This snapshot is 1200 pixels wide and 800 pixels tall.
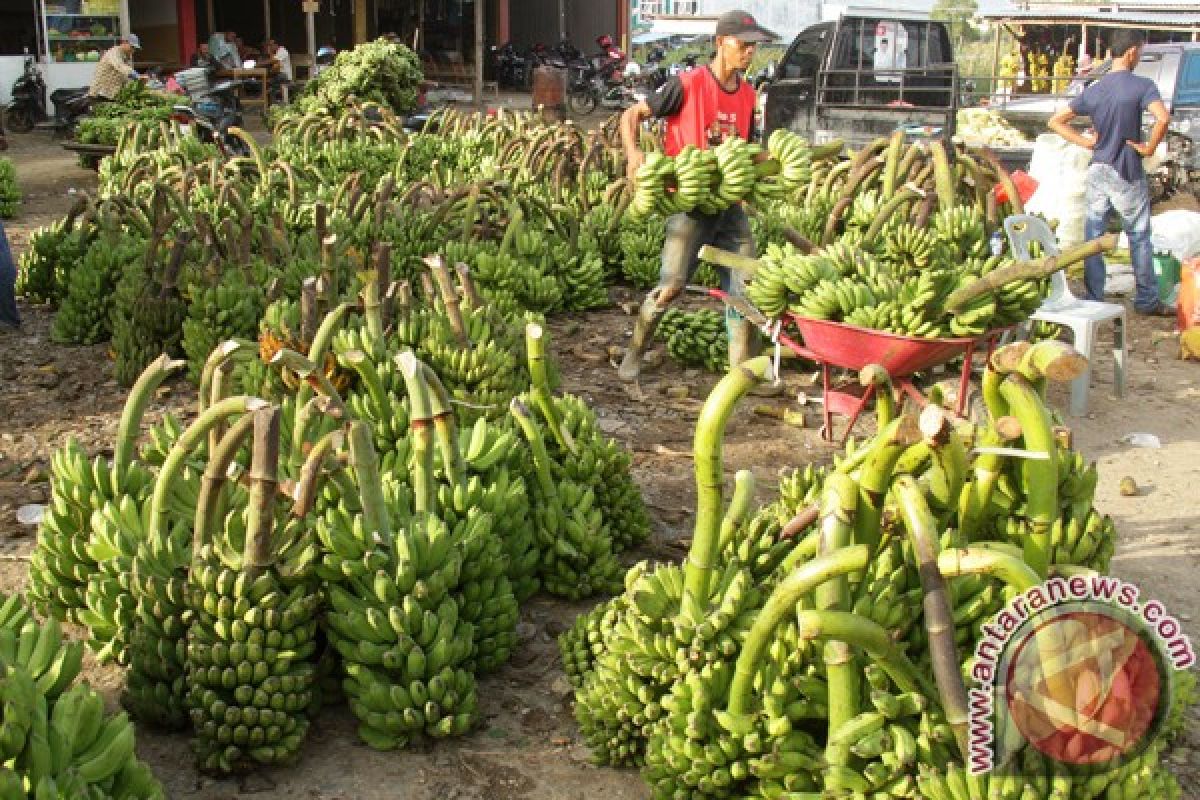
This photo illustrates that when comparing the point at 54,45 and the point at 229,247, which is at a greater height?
the point at 54,45

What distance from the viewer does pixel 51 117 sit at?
1945cm

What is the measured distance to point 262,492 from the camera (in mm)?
2936

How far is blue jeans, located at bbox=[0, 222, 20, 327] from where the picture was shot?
741 cm

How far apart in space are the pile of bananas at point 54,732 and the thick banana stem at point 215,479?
0.50m

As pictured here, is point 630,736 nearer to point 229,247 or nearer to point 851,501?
point 851,501

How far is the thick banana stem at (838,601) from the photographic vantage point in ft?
8.09

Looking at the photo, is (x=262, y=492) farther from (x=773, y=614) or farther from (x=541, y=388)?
(x=541, y=388)

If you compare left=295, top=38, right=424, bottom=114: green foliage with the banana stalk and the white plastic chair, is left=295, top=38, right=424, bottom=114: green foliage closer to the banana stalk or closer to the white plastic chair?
the white plastic chair

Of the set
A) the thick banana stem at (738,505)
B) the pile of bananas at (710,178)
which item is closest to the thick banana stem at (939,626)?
the thick banana stem at (738,505)

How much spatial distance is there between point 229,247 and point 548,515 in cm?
351

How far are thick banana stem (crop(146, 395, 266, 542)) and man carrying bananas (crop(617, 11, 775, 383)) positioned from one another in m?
3.64

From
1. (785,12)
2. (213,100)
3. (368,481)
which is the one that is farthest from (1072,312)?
(785,12)

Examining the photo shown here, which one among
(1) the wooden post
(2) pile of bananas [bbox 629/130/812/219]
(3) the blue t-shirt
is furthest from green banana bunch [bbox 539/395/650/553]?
(1) the wooden post

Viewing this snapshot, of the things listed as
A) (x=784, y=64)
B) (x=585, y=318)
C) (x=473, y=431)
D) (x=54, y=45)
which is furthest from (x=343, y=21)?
(x=473, y=431)
